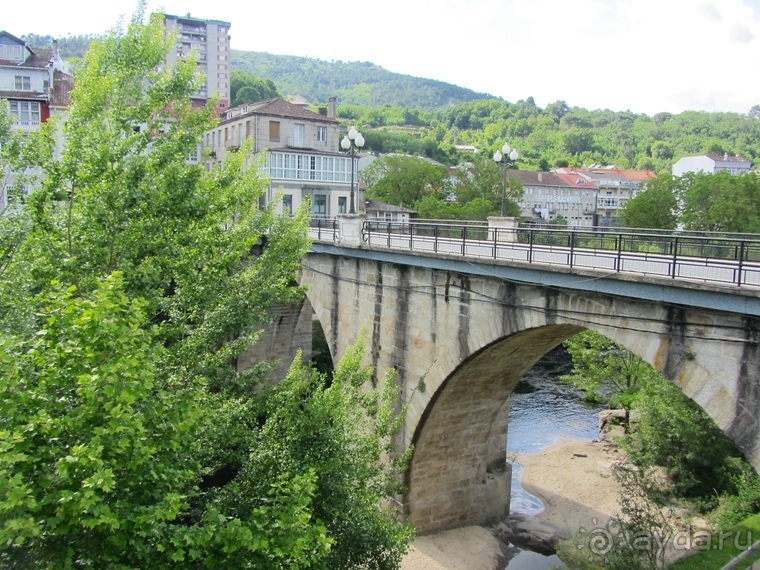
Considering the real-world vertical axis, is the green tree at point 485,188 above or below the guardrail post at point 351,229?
above

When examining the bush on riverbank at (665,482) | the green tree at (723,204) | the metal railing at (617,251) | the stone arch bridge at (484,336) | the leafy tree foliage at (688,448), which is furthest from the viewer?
the green tree at (723,204)

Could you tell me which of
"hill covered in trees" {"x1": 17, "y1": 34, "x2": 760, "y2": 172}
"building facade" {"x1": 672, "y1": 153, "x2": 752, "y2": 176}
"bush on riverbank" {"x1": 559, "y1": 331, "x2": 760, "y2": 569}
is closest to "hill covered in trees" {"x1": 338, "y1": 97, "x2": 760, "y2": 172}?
"hill covered in trees" {"x1": 17, "y1": 34, "x2": 760, "y2": 172}

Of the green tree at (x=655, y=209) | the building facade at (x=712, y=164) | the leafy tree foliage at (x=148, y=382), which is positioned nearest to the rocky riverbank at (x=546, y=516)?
the leafy tree foliage at (x=148, y=382)

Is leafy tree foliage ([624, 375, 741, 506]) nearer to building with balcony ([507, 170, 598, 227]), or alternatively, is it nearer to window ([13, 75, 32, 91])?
window ([13, 75, 32, 91])

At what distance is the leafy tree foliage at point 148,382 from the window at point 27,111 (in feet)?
117

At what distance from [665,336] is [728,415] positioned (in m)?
1.53

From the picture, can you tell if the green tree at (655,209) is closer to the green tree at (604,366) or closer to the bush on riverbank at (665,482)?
the green tree at (604,366)

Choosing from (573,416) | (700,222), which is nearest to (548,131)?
(700,222)

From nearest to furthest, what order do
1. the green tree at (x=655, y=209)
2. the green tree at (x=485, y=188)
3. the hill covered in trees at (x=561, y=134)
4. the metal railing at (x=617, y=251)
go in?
the metal railing at (x=617, y=251), the green tree at (x=655, y=209), the green tree at (x=485, y=188), the hill covered in trees at (x=561, y=134)

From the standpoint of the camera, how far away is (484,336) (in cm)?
1439

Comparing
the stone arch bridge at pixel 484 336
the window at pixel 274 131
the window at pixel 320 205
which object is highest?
the window at pixel 274 131

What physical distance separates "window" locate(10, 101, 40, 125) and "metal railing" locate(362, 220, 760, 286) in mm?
33158

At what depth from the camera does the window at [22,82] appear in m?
43.3

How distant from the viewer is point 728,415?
9.77 metres
